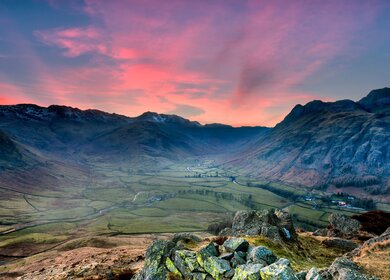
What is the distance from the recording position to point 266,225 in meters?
47.9

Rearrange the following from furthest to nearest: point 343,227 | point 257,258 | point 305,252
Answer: point 343,227
point 305,252
point 257,258

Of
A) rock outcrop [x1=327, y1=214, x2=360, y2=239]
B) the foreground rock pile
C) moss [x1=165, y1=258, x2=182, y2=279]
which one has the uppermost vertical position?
the foreground rock pile

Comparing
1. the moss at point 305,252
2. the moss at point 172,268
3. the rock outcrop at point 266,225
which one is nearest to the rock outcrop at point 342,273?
the moss at point 305,252

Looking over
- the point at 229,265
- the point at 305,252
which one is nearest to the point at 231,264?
the point at 229,265

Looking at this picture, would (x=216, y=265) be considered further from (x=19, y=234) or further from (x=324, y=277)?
(x=19, y=234)

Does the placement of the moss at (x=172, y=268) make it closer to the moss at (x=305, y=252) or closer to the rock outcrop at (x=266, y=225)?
the moss at (x=305, y=252)

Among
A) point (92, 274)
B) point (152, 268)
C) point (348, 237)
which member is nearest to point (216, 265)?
point (152, 268)

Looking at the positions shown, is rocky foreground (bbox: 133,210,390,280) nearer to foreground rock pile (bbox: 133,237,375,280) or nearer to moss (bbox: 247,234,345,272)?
foreground rock pile (bbox: 133,237,375,280)

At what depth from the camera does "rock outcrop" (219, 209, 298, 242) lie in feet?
148

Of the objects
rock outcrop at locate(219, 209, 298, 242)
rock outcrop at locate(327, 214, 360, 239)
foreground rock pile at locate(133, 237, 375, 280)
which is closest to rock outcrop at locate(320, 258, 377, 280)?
foreground rock pile at locate(133, 237, 375, 280)

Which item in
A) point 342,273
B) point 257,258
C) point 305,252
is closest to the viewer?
point 342,273

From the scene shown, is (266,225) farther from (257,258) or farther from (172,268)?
(257,258)

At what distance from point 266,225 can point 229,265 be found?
2207 centimetres

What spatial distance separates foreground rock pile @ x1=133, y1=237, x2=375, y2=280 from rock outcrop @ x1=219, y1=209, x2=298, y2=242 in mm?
16016
